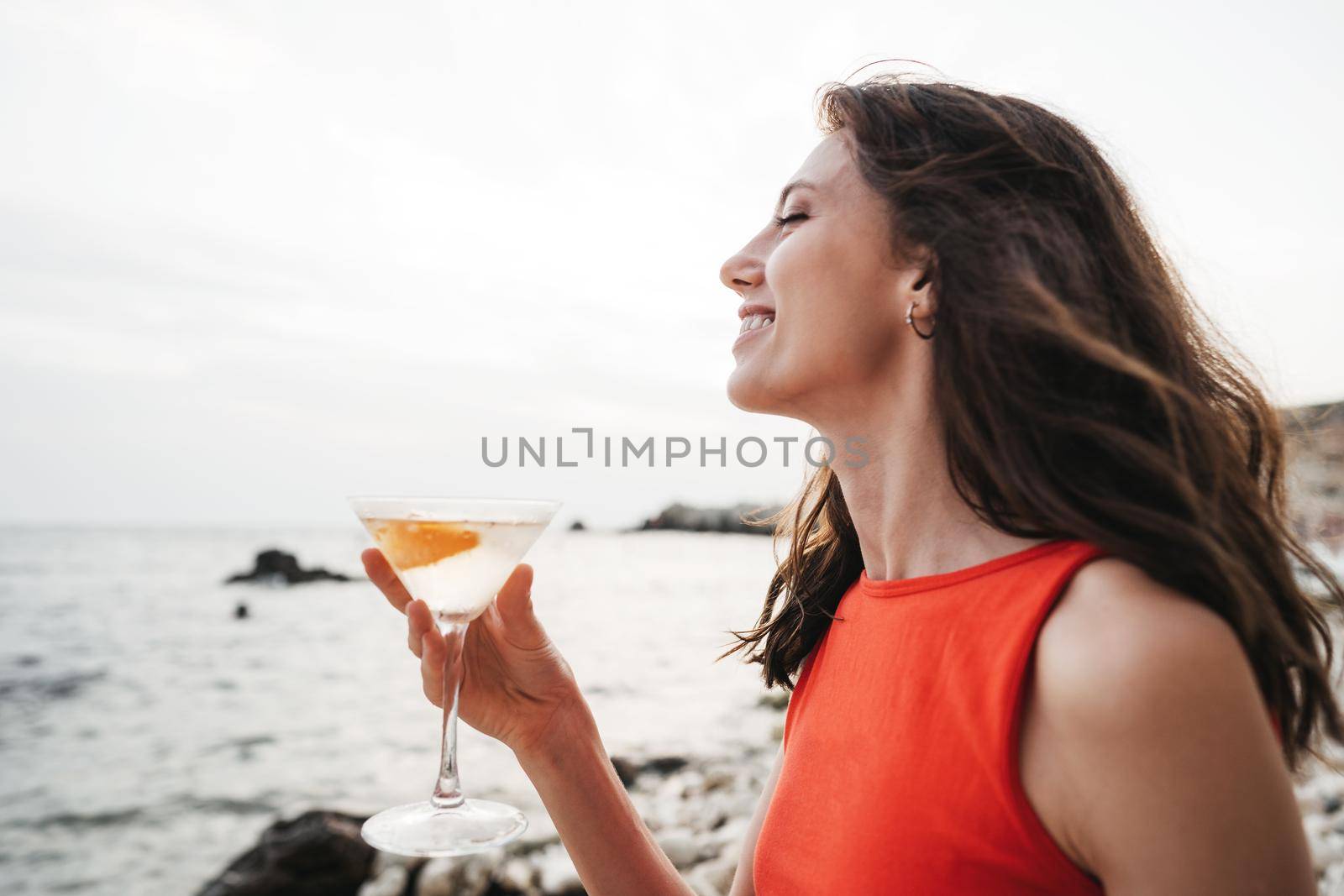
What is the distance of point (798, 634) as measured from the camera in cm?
213

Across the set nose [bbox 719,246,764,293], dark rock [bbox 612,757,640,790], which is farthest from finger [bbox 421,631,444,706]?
dark rock [bbox 612,757,640,790]

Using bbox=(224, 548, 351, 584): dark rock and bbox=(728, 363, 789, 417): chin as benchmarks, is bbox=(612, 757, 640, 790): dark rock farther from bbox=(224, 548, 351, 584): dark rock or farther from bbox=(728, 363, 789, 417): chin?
bbox=(224, 548, 351, 584): dark rock

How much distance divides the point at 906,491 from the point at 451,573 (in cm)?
99

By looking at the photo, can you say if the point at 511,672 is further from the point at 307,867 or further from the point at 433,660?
the point at 307,867

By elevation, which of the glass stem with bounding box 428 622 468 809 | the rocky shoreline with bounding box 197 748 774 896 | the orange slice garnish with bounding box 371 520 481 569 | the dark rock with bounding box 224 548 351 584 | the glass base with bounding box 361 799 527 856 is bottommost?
the dark rock with bounding box 224 548 351 584

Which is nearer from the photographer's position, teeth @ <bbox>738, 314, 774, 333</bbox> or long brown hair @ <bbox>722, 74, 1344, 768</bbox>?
long brown hair @ <bbox>722, 74, 1344, 768</bbox>

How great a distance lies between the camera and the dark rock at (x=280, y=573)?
28.6 m

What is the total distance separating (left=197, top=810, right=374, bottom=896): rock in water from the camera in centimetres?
480

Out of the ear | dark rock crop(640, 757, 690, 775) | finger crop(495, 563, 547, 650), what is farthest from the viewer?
dark rock crop(640, 757, 690, 775)

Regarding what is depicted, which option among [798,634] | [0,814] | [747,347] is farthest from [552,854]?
[0,814]

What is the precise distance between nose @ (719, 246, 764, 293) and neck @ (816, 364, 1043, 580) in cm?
39

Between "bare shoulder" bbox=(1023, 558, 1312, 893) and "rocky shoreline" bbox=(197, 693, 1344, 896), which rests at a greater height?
"bare shoulder" bbox=(1023, 558, 1312, 893)

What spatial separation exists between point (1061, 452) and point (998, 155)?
0.66 metres

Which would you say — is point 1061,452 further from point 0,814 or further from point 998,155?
point 0,814
